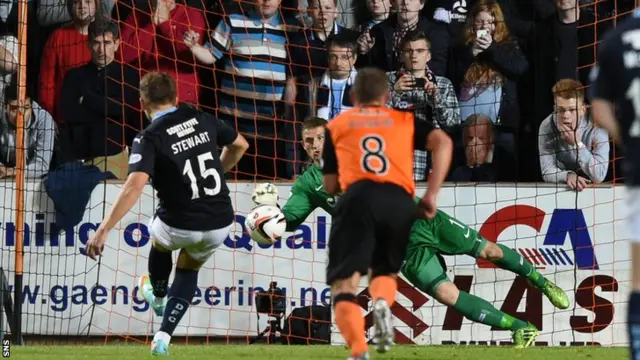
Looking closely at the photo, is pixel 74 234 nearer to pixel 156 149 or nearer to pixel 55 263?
pixel 55 263

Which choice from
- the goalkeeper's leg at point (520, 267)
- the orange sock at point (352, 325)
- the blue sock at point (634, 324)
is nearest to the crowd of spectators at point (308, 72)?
the goalkeeper's leg at point (520, 267)

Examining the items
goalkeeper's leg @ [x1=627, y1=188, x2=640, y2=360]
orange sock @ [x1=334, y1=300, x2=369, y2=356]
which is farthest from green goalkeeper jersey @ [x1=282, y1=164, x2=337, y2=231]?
goalkeeper's leg @ [x1=627, y1=188, x2=640, y2=360]

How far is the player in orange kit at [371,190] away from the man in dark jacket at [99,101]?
6000 millimetres

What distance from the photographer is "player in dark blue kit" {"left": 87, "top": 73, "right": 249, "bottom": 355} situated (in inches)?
345

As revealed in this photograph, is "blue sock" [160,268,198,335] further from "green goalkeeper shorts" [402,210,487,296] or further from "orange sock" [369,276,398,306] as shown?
"orange sock" [369,276,398,306]

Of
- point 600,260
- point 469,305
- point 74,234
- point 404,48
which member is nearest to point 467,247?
point 469,305

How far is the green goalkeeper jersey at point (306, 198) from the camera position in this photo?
10.6 metres

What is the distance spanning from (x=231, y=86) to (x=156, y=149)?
4.53 meters

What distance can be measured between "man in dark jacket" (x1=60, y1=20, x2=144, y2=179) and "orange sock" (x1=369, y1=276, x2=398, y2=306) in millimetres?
6180

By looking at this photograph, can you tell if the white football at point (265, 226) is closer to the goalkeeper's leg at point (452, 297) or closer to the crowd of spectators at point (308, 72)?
the goalkeeper's leg at point (452, 297)

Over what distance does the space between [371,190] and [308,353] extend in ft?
9.44

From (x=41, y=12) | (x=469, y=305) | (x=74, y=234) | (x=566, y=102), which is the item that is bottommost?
(x=469, y=305)

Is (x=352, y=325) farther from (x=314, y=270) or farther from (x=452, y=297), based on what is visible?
(x=314, y=270)

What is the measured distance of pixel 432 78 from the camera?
12797mm
